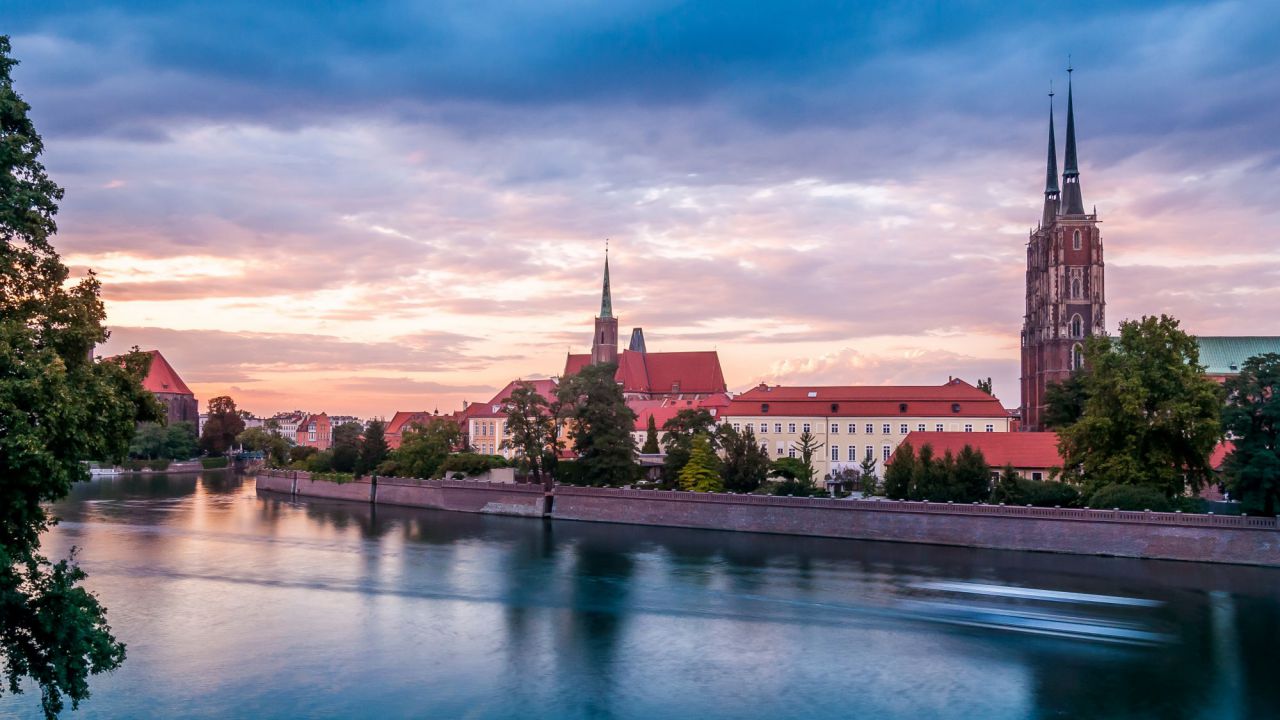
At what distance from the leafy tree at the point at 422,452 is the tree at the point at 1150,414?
134ft

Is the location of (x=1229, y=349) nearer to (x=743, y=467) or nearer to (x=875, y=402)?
(x=875, y=402)

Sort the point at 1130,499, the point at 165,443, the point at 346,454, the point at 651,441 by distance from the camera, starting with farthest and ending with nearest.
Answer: the point at 165,443
the point at 346,454
the point at 651,441
the point at 1130,499

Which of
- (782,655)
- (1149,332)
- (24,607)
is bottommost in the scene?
(782,655)

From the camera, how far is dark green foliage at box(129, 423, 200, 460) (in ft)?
339

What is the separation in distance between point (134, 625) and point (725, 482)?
3237 centimetres

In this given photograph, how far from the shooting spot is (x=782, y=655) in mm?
23812

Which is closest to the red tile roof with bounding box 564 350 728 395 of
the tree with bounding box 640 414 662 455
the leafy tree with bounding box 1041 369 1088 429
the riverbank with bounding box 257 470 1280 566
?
the tree with bounding box 640 414 662 455

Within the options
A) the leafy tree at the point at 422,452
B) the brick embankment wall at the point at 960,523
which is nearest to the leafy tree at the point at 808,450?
the brick embankment wall at the point at 960,523

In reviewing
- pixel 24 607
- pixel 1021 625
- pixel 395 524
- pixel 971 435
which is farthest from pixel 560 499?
pixel 24 607

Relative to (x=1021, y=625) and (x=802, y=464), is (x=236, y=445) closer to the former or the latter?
(x=802, y=464)

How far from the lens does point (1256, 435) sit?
118ft

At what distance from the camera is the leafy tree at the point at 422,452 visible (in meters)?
65.6

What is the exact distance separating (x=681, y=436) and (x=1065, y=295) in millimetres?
42450

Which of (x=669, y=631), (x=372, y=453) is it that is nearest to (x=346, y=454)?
(x=372, y=453)
